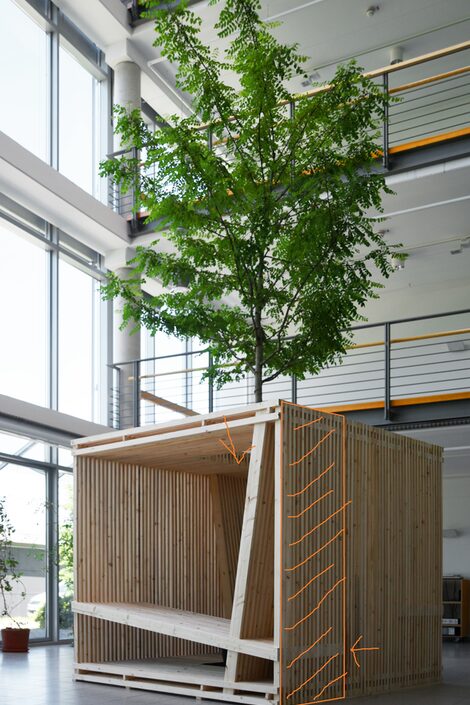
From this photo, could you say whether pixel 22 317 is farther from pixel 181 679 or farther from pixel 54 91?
pixel 181 679

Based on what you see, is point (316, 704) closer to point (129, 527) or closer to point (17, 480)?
point (129, 527)

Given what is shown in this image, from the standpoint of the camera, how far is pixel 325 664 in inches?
276

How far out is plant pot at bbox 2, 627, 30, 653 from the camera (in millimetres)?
11422

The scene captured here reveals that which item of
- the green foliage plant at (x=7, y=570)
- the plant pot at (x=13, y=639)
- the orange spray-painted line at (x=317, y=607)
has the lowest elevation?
the plant pot at (x=13, y=639)

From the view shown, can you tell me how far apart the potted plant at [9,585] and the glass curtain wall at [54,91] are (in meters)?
5.46

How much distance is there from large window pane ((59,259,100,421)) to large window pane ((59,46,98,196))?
1.59 metres

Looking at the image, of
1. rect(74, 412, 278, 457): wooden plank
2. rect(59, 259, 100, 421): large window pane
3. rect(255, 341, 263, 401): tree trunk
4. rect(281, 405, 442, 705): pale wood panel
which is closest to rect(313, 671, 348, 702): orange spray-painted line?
rect(281, 405, 442, 705): pale wood panel

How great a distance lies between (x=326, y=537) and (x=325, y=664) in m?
0.95

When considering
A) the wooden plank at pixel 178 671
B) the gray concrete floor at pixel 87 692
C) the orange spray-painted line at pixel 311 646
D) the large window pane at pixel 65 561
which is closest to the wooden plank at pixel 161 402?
the large window pane at pixel 65 561

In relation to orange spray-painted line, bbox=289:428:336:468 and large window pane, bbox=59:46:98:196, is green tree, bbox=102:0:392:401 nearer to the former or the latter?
orange spray-painted line, bbox=289:428:336:468

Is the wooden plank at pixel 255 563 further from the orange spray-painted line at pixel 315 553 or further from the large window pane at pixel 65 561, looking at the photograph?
the large window pane at pixel 65 561

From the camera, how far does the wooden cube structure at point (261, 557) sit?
6.91 m

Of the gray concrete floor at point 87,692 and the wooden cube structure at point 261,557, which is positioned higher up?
the wooden cube structure at point 261,557

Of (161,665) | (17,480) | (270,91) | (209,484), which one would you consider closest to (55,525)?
(17,480)
